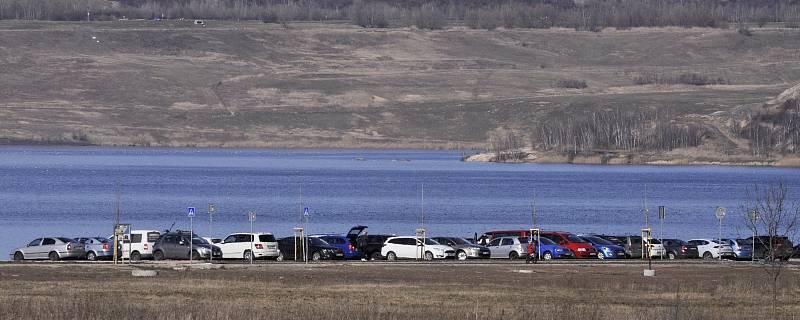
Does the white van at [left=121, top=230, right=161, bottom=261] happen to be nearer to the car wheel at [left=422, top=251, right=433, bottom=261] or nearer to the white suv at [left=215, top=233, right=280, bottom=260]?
the white suv at [left=215, top=233, right=280, bottom=260]

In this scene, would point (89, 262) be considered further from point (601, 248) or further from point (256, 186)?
point (256, 186)

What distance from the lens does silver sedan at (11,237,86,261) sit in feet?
Result: 204

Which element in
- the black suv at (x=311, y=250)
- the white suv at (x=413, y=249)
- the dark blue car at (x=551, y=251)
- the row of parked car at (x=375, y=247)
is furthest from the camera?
the dark blue car at (x=551, y=251)

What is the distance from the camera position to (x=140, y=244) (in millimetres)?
62469

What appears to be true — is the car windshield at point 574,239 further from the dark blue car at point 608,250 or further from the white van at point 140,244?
the white van at point 140,244

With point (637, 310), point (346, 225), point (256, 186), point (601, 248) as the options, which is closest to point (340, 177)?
point (256, 186)

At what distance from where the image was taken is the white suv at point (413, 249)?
64375mm

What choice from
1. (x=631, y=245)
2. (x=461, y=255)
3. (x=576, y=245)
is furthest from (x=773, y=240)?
(x=631, y=245)

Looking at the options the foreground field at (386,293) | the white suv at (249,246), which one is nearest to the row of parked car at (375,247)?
the white suv at (249,246)

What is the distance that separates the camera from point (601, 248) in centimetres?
6681

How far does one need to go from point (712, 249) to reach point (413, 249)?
13.6m

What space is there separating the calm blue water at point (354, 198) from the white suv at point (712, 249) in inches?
876

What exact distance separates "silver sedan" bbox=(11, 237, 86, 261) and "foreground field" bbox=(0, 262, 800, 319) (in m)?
7.59

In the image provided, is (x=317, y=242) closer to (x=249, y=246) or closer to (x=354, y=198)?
(x=249, y=246)
